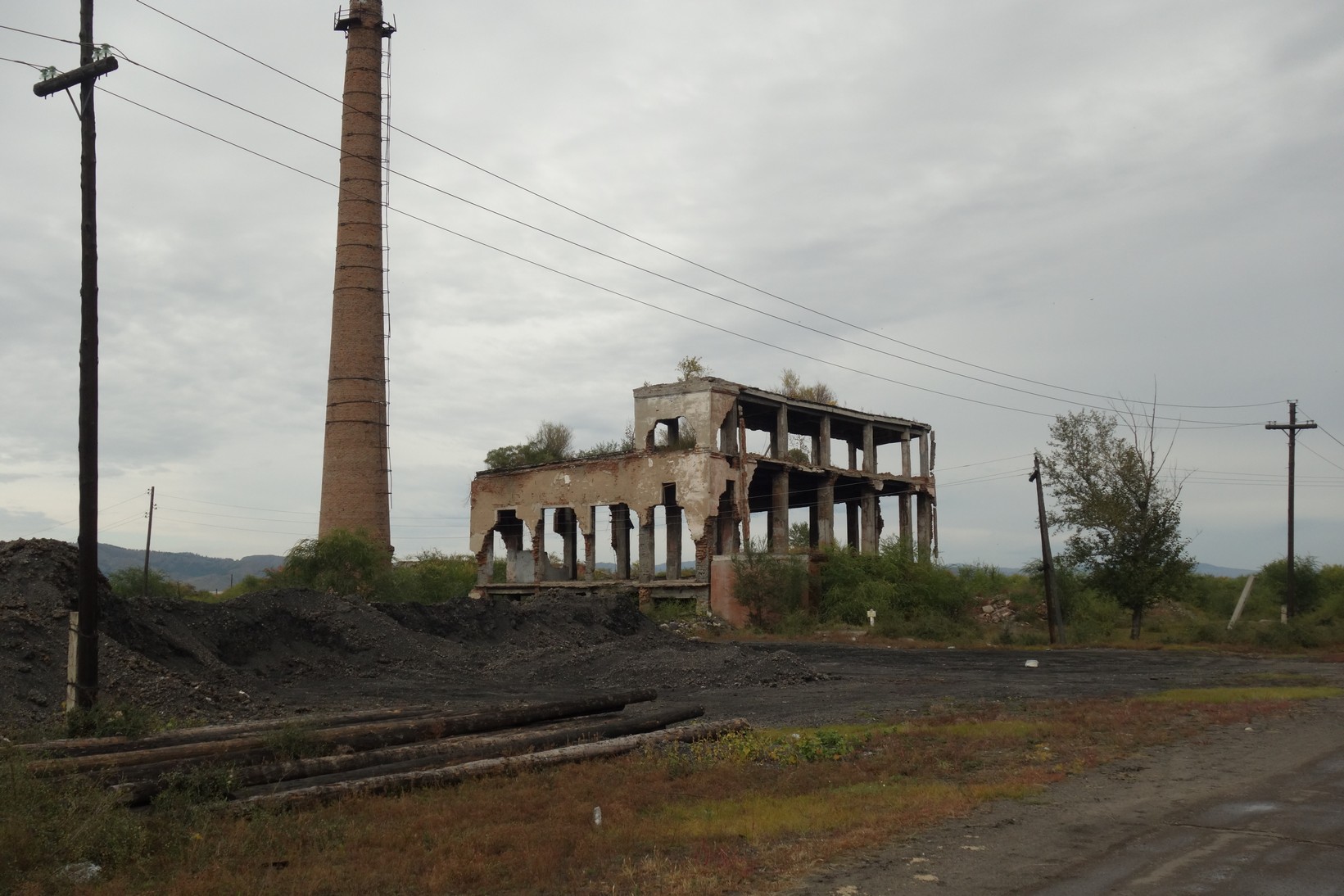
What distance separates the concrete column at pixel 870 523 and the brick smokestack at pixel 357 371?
2021 centimetres

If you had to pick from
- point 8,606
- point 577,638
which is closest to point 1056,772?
point 8,606

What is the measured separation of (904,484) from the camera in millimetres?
47094

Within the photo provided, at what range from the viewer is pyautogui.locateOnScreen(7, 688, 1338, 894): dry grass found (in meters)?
6.75

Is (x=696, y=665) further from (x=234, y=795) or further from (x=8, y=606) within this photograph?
(x=234, y=795)

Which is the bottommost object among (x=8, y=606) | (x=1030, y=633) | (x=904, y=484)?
(x=1030, y=633)

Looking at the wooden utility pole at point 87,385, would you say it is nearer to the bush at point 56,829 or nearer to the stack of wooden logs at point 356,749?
the stack of wooden logs at point 356,749

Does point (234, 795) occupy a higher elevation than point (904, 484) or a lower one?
lower

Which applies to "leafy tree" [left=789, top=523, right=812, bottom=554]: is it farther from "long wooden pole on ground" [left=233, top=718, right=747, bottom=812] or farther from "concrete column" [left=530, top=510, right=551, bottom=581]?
"long wooden pole on ground" [left=233, top=718, right=747, bottom=812]

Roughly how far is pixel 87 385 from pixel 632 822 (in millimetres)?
8500

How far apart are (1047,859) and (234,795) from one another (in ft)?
20.5

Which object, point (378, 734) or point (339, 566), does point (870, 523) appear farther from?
point (378, 734)

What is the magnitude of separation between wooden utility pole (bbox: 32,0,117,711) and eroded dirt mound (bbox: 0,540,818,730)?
1948 millimetres

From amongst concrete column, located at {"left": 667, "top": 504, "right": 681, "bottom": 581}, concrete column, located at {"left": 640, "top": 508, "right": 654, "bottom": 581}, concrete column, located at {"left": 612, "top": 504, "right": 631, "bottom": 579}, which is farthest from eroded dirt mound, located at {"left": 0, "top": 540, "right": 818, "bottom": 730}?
concrete column, located at {"left": 612, "top": 504, "right": 631, "bottom": 579}

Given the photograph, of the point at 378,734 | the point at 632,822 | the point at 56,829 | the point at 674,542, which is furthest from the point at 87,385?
the point at 674,542
